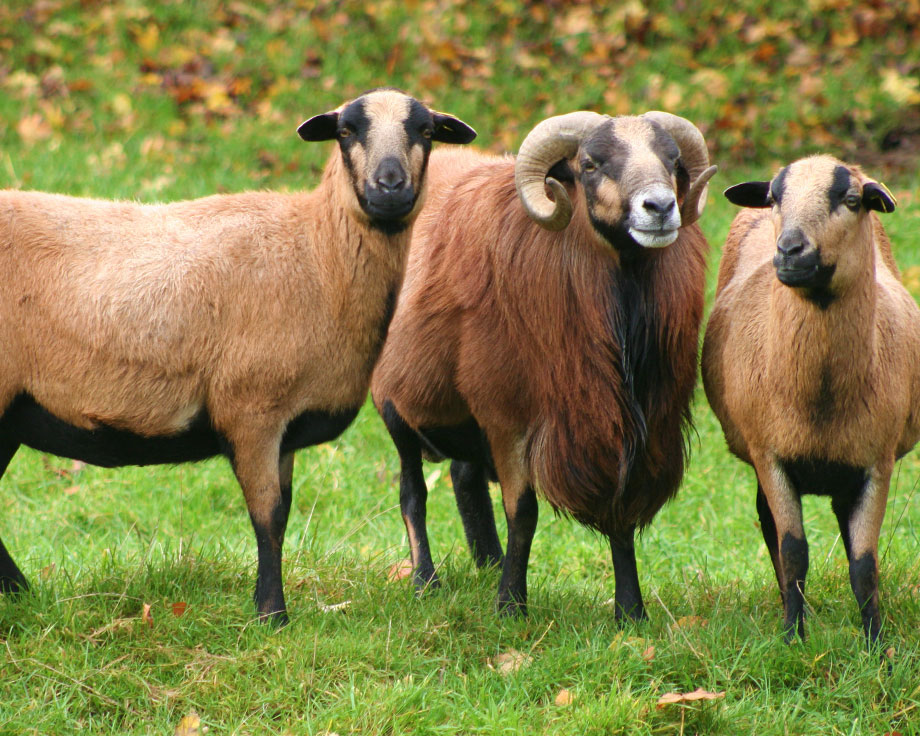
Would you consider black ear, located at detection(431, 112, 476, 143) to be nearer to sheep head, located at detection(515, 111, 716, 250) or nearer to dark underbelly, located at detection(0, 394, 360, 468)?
sheep head, located at detection(515, 111, 716, 250)

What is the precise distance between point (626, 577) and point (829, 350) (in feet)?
4.97

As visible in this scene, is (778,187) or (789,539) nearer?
(778,187)

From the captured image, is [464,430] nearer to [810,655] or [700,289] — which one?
[700,289]

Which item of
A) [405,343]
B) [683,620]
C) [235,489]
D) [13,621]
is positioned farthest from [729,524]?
A: [13,621]

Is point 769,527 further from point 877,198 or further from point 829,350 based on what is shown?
point 877,198

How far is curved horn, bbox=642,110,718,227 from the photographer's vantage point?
5113 millimetres

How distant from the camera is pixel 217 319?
A: 4949 millimetres

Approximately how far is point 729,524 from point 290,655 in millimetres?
3400

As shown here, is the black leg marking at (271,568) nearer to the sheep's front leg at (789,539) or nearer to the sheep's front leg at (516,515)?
the sheep's front leg at (516,515)

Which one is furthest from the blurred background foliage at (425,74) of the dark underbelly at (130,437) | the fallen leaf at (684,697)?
the fallen leaf at (684,697)

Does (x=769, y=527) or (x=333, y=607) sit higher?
(x=769, y=527)

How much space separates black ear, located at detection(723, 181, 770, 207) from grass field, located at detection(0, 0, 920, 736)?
168cm

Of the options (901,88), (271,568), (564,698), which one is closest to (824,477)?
(564,698)

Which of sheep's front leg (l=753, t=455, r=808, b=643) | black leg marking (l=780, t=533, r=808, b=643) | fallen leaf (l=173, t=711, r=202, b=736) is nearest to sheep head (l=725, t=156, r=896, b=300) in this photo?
sheep's front leg (l=753, t=455, r=808, b=643)
